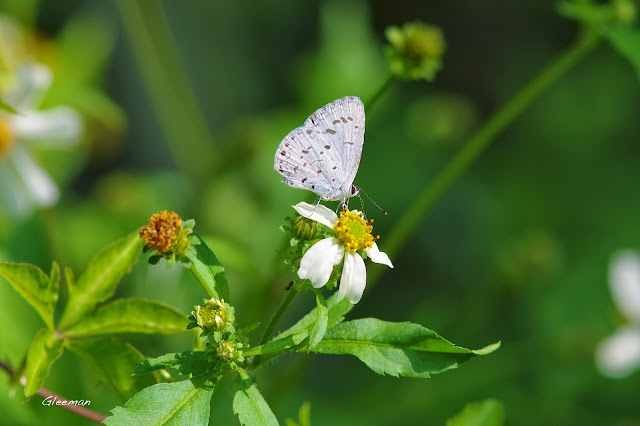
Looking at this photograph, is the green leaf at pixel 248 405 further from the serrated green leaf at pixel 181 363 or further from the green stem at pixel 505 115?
the green stem at pixel 505 115

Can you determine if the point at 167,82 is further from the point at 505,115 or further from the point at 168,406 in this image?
the point at 168,406

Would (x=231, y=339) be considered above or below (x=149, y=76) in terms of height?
below

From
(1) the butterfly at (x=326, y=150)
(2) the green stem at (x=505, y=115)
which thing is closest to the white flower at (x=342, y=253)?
(1) the butterfly at (x=326, y=150)

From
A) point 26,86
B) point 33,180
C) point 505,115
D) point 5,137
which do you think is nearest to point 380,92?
point 505,115

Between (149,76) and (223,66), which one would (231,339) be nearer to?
(149,76)

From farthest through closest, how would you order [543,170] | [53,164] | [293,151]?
[543,170], [53,164], [293,151]

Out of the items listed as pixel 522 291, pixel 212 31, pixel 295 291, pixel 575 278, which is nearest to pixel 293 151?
pixel 295 291

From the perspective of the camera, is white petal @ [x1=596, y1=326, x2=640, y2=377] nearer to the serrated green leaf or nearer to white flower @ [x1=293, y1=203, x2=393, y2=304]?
white flower @ [x1=293, y1=203, x2=393, y2=304]

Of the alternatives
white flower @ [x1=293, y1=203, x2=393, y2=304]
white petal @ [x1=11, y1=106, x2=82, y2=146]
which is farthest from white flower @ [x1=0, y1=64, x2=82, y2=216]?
white flower @ [x1=293, y1=203, x2=393, y2=304]
